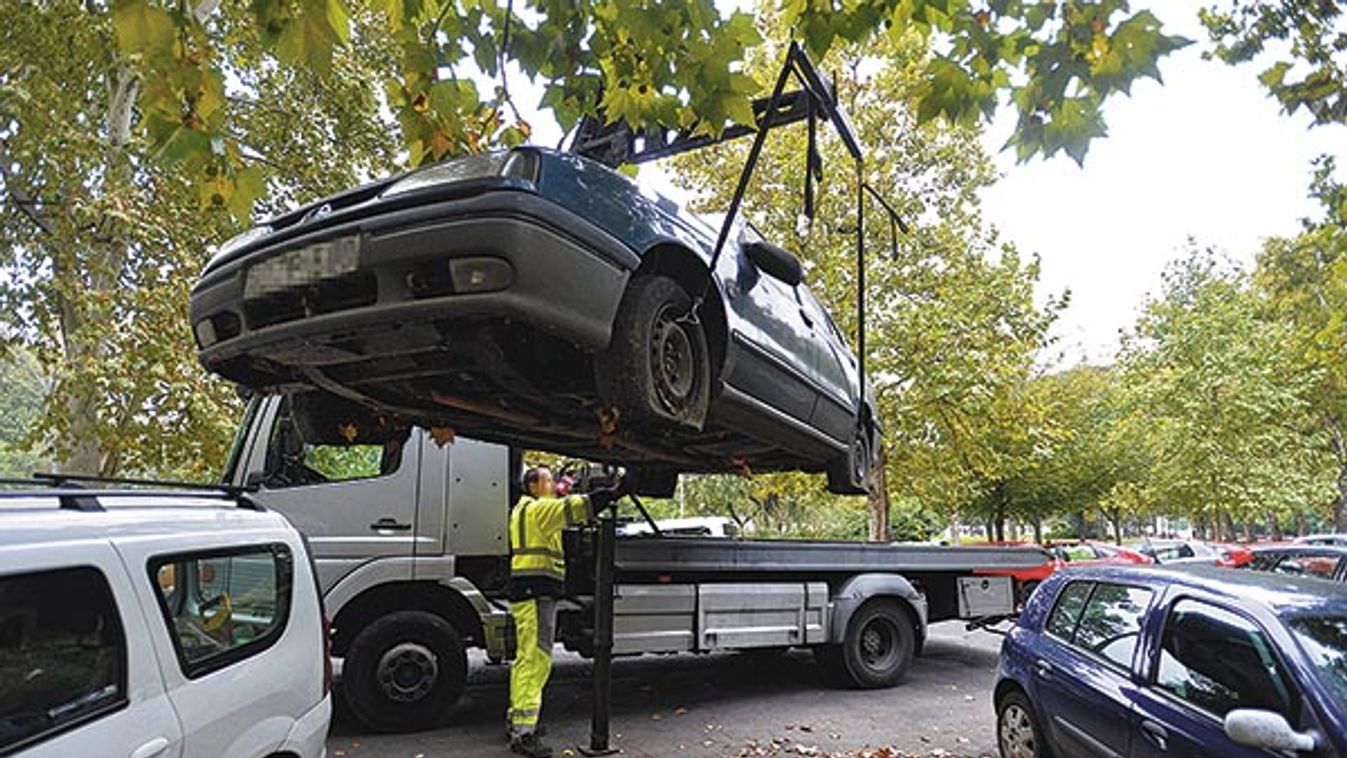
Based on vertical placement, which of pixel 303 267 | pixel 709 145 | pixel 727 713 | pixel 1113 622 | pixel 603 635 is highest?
pixel 709 145

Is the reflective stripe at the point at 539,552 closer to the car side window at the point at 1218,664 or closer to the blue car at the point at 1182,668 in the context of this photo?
the blue car at the point at 1182,668

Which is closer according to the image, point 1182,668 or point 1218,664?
point 1218,664

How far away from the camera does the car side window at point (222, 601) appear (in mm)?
2852

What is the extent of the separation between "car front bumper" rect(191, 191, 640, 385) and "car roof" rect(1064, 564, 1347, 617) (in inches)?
114

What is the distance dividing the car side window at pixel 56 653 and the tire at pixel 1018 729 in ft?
14.1

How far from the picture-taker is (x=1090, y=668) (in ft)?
13.8

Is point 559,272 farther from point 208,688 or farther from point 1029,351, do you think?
point 1029,351

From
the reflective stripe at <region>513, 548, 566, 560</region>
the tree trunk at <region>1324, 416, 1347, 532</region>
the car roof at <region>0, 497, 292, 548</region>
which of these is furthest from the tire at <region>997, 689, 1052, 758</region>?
the tree trunk at <region>1324, 416, 1347, 532</region>

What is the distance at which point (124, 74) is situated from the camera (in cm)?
963

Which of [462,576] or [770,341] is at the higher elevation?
[770,341]

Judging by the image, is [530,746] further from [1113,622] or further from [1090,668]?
[1113,622]

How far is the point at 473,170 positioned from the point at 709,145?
170 centimetres

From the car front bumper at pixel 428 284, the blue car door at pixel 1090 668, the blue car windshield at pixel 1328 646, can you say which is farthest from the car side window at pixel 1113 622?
the car front bumper at pixel 428 284

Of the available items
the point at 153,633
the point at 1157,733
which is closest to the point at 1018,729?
the point at 1157,733
